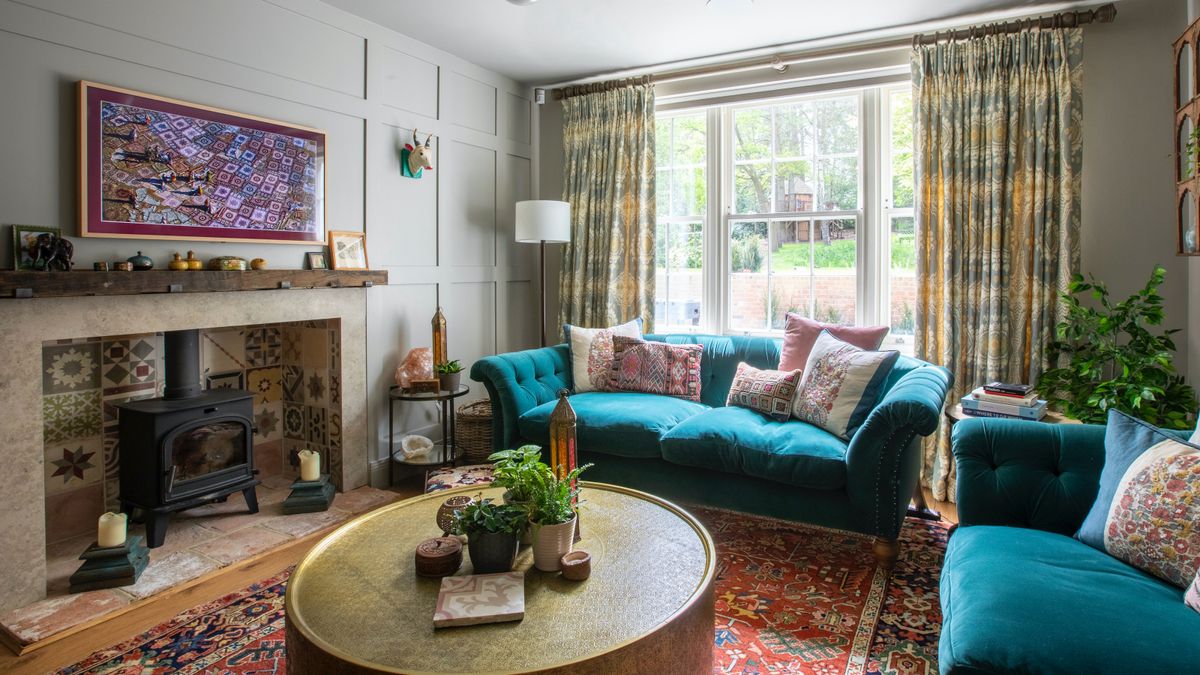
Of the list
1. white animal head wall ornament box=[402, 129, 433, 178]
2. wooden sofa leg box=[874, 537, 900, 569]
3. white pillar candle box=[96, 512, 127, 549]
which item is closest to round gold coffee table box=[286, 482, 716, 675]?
wooden sofa leg box=[874, 537, 900, 569]

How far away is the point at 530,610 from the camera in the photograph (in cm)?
154

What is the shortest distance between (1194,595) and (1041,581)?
27cm

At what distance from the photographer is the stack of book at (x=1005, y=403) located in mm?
2883

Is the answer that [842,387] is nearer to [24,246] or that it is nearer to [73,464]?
[24,246]

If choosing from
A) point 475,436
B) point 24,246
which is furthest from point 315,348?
point 24,246

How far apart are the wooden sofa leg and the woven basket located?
218 cm

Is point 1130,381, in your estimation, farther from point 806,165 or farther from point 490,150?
point 490,150

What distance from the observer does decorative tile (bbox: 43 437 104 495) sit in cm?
288

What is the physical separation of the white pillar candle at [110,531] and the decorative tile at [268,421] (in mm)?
1163

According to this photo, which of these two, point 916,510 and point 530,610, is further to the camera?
point 916,510

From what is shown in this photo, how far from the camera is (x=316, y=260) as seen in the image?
3477mm

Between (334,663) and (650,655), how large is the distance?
24.5 inches

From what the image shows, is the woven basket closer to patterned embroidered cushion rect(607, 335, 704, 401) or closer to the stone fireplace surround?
patterned embroidered cushion rect(607, 335, 704, 401)

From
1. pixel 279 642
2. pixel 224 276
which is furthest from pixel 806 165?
pixel 279 642
